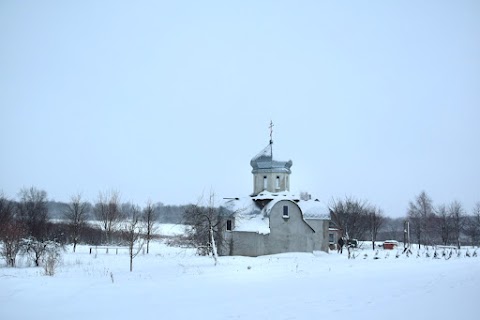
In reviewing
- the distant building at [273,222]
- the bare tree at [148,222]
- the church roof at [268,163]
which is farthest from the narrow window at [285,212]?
the bare tree at [148,222]

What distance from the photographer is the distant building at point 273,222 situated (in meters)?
35.1

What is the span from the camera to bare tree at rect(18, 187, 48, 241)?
3542cm

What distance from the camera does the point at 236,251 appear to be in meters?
35.2

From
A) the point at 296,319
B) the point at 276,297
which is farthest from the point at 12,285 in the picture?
the point at 296,319

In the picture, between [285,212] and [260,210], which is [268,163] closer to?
[260,210]

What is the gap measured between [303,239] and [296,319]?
84.5ft

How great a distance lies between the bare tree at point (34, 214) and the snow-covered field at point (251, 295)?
14.5 meters

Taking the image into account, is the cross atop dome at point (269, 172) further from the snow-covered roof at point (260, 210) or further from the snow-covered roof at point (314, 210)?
the snow-covered roof at point (314, 210)

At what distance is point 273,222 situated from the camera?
35.6 meters

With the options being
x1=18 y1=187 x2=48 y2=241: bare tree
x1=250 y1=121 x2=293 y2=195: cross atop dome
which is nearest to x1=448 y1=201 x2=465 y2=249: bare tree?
x1=250 y1=121 x2=293 y2=195: cross atop dome

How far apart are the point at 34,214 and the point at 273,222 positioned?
36.2m

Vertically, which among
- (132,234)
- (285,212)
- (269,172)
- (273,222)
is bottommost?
(132,234)

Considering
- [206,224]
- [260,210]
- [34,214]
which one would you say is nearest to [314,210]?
[260,210]

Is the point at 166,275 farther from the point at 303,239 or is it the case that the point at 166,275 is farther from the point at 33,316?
the point at 303,239
